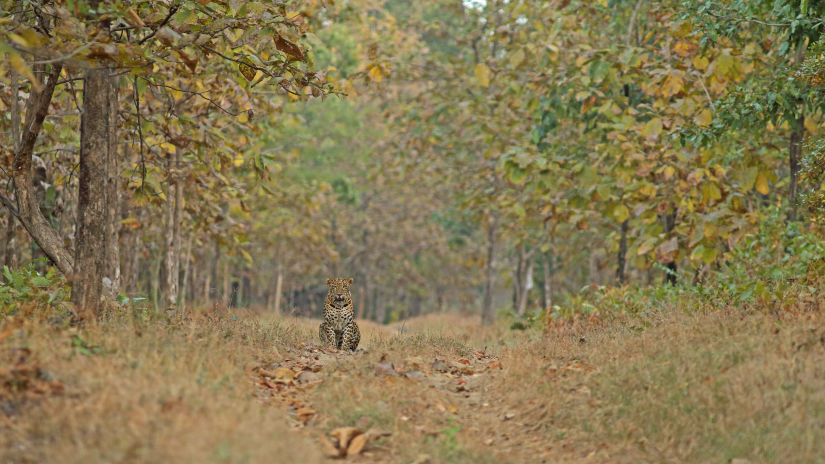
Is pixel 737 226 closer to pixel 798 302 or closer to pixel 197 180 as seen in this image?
pixel 798 302

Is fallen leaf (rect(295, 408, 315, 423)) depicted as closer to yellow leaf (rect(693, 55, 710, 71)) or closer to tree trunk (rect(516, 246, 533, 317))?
yellow leaf (rect(693, 55, 710, 71))

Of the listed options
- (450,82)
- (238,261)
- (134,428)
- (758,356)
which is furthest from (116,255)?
(238,261)

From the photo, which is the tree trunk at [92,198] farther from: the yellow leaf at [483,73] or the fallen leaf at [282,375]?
the yellow leaf at [483,73]

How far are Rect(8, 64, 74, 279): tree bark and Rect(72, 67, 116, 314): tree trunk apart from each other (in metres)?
0.66

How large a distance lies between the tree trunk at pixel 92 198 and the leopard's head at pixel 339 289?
3245mm

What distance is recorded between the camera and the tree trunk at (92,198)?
7.63 m

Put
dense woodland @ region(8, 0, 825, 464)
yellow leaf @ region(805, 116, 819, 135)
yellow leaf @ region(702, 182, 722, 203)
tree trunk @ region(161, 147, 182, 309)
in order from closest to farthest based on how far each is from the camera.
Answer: dense woodland @ region(8, 0, 825, 464) → yellow leaf @ region(805, 116, 819, 135) → yellow leaf @ region(702, 182, 722, 203) → tree trunk @ region(161, 147, 182, 309)

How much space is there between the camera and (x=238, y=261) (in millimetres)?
31984

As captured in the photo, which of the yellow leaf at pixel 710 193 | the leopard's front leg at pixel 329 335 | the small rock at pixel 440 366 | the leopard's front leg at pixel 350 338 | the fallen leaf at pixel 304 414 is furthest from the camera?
the yellow leaf at pixel 710 193

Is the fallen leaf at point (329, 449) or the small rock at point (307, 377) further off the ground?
the small rock at point (307, 377)

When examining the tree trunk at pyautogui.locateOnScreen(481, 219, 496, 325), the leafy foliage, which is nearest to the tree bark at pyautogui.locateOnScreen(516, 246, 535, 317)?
the tree trunk at pyautogui.locateOnScreen(481, 219, 496, 325)

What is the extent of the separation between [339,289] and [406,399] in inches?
132

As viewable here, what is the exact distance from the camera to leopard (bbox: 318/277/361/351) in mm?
10016

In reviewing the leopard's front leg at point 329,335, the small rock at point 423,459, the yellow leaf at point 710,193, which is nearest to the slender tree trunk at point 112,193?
the leopard's front leg at point 329,335
